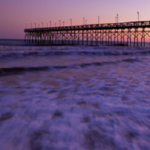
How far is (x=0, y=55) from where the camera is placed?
8094 millimetres

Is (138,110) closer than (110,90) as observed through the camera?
Yes

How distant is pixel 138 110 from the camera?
1638 mm

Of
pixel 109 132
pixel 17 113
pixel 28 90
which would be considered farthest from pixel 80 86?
pixel 109 132

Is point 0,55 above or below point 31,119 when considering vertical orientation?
above

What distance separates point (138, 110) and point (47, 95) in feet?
3.83

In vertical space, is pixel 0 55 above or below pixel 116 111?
above

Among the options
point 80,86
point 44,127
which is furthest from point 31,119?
point 80,86

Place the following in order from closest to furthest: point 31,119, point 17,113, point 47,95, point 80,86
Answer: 1. point 31,119
2. point 17,113
3. point 47,95
4. point 80,86

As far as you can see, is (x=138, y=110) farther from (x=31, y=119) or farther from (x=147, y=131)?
(x=31, y=119)

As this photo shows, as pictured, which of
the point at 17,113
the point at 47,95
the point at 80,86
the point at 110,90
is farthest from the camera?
the point at 80,86

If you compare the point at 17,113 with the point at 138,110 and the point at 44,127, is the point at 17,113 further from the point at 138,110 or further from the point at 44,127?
the point at 138,110

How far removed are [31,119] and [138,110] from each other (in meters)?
1.07

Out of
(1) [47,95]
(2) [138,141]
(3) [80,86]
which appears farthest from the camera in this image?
(3) [80,86]

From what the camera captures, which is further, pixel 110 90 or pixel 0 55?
pixel 0 55
